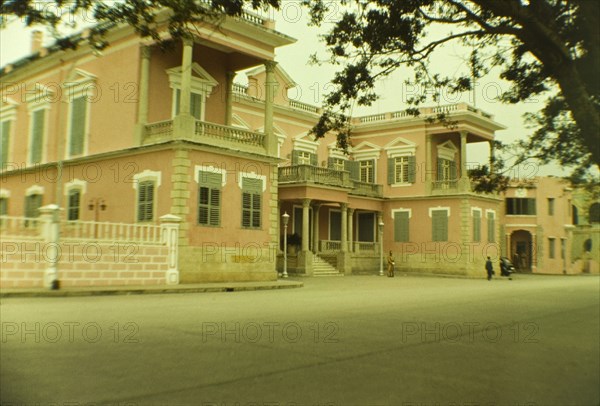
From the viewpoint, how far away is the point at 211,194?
2067cm

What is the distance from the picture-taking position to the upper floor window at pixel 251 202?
21766mm

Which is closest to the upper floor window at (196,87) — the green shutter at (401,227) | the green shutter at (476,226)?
the green shutter at (401,227)

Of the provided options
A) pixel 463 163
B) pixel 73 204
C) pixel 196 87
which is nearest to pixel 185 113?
pixel 196 87

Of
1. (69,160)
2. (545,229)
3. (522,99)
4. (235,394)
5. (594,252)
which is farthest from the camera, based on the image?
(594,252)

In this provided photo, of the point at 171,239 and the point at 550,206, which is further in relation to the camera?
Result: the point at 550,206

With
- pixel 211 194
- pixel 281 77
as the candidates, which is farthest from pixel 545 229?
pixel 211 194

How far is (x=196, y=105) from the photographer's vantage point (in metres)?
23.1

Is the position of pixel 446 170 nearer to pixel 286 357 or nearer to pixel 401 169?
pixel 401 169

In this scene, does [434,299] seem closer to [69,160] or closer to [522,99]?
[522,99]

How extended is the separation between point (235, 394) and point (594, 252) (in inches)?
2154

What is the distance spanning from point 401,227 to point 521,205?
15.3 metres

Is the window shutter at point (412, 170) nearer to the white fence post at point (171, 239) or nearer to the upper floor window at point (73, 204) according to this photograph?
the upper floor window at point (73, 204)

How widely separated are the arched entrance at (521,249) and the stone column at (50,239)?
40.1 metres

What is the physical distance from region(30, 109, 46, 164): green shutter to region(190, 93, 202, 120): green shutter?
715 cm
